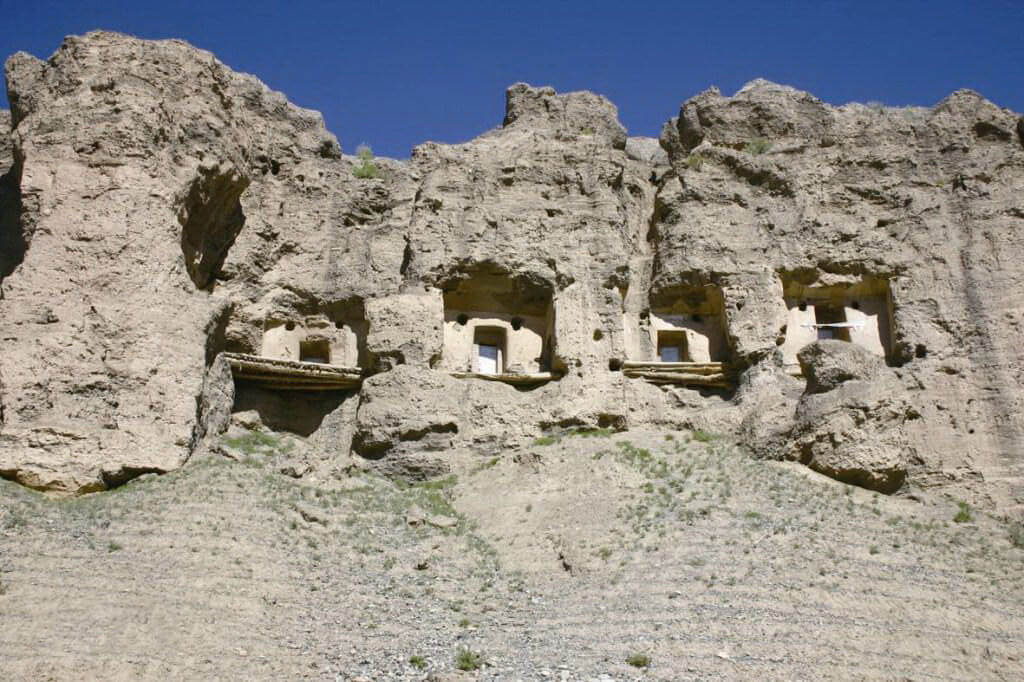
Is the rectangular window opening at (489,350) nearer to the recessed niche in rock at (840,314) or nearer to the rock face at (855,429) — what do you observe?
the recessed niche in rock at (840,314)

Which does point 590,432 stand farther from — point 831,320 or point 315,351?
point 831,320

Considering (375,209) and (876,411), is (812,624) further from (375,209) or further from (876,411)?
(375,209)

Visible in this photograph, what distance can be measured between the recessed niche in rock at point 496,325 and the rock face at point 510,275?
0.07m

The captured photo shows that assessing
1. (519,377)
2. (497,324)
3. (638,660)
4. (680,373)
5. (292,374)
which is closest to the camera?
(638,660)

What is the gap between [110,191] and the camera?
2412cm

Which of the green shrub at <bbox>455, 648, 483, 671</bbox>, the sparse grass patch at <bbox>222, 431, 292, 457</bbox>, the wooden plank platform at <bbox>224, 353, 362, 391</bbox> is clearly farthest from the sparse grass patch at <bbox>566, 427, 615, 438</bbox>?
the green shrub at <bbox>455, 648, 483, 671</bbox>

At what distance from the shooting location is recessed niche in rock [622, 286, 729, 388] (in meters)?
27.9

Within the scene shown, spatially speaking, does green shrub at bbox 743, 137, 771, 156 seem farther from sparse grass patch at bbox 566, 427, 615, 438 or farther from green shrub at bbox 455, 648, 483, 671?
green shrub at bbox 455, 648, 483, 671

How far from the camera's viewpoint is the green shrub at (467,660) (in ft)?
53.3

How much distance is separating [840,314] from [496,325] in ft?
27.8

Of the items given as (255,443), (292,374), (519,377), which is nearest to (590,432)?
(519,377)

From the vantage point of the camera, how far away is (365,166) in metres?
30.6

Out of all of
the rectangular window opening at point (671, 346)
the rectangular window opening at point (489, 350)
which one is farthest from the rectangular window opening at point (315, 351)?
the rectangular window opening at point (671, 346)

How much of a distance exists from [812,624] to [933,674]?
173 centimetres
